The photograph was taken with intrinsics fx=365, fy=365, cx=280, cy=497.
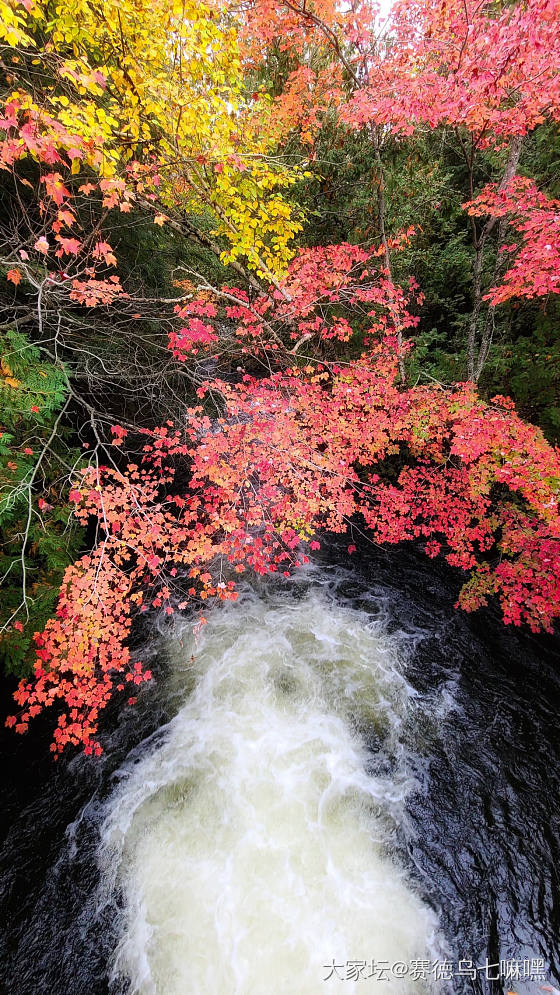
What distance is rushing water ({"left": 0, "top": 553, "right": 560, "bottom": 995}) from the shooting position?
12.7ft

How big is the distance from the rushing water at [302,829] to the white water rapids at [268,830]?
0.06 ft

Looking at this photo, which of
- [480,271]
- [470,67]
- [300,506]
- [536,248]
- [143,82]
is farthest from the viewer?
[300,506]

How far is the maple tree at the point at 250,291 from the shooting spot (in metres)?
4.99

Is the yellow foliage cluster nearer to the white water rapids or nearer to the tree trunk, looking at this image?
the tree trunk

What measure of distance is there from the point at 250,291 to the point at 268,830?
11.5m

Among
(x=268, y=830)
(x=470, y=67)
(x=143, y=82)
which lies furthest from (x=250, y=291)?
(x=268, y=830)

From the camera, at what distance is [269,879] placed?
435 centimetres

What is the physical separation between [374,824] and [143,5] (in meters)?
11.1

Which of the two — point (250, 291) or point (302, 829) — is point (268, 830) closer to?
point (302, 829)

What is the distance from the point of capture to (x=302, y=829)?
186 inches

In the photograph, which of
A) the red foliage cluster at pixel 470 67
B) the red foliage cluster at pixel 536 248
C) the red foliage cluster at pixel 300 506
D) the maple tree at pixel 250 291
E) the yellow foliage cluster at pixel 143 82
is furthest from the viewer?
the red foliage cluster at pixel 300 506

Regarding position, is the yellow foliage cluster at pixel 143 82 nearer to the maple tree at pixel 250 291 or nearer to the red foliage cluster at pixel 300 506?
the maple tree at pixel 250 291

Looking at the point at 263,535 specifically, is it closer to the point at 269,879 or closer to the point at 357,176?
the point at 269,879

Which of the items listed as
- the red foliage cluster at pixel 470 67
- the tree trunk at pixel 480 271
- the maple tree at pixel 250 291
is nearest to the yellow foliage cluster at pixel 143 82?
the maple tree at pixel 250 291
